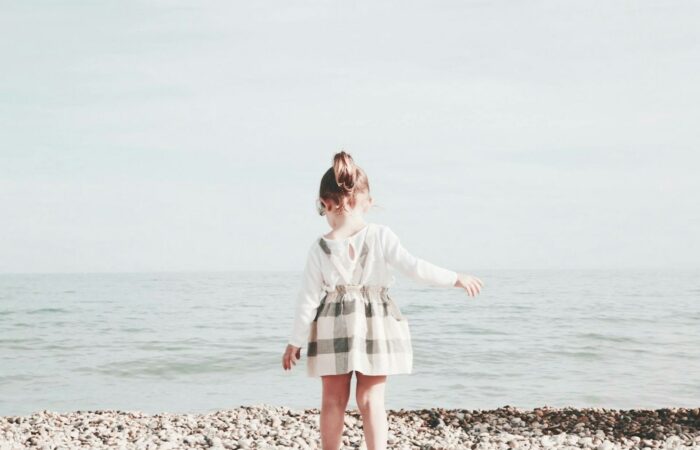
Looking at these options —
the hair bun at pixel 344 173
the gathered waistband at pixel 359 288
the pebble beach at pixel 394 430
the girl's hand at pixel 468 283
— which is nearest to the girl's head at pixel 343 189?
the hair bun at pixel 344 173

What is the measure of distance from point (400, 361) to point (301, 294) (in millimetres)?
650

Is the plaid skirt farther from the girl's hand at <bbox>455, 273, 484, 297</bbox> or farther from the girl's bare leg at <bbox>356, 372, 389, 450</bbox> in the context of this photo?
the girl's hand at <bbox>455, 273, 484, 297</bbox>

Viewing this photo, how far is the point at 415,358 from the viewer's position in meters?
12.8

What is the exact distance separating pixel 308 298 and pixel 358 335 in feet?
1.16

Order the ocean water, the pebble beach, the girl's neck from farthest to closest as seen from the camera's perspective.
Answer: the ocean water → the pebble beach → the girl's neck

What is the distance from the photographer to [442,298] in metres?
25.6

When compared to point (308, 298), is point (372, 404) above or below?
below

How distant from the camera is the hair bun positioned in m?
4.05

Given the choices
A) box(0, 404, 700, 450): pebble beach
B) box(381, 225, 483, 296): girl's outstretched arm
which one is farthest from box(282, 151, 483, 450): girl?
box(0, 404, 700, 450): pebble beach

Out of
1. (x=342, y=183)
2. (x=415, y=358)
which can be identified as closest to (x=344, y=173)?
(x=342, y=183)

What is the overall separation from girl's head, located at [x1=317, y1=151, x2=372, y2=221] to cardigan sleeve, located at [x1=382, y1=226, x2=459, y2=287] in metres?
0.22

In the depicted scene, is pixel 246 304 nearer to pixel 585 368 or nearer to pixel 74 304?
pixel 74 304

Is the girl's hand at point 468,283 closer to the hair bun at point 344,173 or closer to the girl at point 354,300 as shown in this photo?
the girl at point 354,300

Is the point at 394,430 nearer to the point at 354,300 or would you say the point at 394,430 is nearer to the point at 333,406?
the point at 333,406
